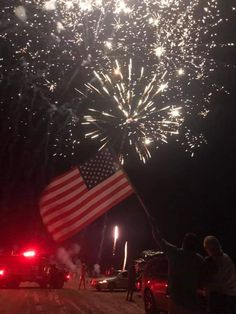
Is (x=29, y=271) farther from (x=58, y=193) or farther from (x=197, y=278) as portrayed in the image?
(x=197, y=278)

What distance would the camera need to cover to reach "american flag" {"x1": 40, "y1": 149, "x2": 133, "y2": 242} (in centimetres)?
705

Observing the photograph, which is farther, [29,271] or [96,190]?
[29,271]


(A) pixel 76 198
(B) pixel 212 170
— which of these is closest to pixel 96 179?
(A) pixel 76 198

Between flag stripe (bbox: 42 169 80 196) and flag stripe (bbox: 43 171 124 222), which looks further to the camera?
flag stripe (bbox: 43 171 124 222)

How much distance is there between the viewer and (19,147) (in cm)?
2836

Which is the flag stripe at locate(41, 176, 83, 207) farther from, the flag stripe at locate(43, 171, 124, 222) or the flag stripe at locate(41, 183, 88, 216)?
the flag stripe at locate(43, 171, 124, 222)

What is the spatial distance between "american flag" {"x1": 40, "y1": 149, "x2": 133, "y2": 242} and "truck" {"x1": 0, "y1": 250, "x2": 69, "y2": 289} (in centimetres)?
1658

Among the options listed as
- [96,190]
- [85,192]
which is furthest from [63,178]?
[96,190]

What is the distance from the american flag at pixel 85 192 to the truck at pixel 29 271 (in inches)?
653

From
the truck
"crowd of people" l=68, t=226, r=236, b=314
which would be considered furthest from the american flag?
the truck

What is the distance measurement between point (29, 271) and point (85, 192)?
1735 cm

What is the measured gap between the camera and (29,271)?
2322cm

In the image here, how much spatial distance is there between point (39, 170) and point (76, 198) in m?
26.8

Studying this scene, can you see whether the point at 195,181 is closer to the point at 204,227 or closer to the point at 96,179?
the point at 204,227
